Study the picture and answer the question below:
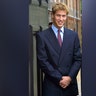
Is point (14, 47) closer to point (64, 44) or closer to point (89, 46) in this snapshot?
point (64, 44)

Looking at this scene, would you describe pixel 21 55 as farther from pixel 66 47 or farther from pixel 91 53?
pixel 91 53

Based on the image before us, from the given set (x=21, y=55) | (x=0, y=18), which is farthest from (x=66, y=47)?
(x=0, y=18)

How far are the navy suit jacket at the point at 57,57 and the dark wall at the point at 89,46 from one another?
0.26 m

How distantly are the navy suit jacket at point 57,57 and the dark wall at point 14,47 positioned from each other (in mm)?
153

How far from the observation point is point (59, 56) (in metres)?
3.43

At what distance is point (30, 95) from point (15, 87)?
176 mm

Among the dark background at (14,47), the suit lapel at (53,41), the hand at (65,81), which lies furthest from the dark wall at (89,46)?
the dark background at (14,47)

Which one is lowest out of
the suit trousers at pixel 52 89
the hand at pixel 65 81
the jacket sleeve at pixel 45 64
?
the suit trousers at pixel 52 89

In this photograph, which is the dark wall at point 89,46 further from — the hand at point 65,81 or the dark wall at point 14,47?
the dark wall at point 14,47

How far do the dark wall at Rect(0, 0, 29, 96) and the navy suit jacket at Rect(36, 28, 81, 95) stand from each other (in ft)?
0.50

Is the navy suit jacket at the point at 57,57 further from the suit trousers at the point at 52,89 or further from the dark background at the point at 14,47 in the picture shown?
the dark background at the point at 14,47

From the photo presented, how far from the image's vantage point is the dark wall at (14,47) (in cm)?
340

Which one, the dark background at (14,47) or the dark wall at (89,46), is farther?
Result: the dark background at (14,47)

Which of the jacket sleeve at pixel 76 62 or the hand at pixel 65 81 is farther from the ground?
the jacket sleeve at pixel 76 62
